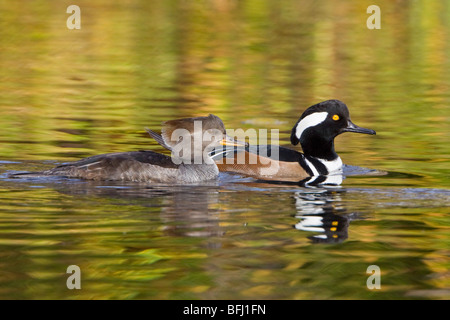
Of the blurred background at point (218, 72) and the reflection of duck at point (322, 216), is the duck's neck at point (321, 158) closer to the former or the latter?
the blurred background at point (218, 72)

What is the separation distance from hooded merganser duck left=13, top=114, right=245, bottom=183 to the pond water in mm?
204

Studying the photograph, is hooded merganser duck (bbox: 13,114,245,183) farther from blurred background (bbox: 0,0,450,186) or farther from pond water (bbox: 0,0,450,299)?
blurred background (bbox: 0,0,450,186)

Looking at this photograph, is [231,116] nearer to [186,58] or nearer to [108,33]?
[186,58]

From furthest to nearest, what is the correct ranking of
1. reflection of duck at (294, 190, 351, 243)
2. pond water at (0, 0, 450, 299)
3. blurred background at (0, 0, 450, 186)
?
blurred background at (0, 0, 450, 186), reflection of duck at (294, 190, 351, 243), pond water at (0, 0, 450, 299)

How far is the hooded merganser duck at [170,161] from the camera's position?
34.2 ft

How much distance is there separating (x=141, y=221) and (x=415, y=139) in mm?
6819

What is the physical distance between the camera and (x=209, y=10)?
36.6m

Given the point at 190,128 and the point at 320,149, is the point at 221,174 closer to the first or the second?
the point at 190,128

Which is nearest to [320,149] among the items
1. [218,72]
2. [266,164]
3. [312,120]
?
[312,120]

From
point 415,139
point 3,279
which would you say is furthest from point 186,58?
point 3,279

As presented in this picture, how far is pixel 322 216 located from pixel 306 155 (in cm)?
335

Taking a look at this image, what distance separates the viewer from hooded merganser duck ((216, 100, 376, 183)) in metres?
11.7

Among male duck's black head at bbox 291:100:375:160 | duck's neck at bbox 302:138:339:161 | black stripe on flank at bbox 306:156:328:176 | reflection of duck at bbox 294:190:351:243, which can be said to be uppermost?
male duck's black head at bbox 291:100:375:160

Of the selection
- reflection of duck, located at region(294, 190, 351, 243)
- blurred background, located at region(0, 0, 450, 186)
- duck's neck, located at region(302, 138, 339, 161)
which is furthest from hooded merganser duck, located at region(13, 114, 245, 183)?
blurred background, located at region(0, 0, 450, 186)
